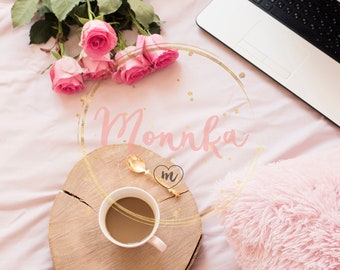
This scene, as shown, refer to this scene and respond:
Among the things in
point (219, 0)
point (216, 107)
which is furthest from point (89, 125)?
point (219, 0)

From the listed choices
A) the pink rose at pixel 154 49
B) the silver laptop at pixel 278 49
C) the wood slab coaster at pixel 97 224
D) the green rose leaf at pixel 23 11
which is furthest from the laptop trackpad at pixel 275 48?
the green rose leaf at pixel 23 11

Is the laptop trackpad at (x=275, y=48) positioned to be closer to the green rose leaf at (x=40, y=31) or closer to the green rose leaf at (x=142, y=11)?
the green rose leaf at (x=142, y=11)

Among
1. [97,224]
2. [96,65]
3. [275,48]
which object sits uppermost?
[275,48]

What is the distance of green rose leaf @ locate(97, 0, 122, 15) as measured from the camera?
0.80 metres

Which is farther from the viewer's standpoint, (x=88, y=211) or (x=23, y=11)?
(x=23, y=11)

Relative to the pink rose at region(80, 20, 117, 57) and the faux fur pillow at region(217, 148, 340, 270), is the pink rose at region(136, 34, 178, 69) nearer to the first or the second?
the pink rose at region(80, 20, 117, 57)

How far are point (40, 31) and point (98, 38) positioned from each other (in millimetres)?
143

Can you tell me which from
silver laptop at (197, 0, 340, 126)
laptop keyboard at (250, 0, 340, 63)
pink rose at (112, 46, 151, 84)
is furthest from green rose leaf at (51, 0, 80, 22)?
laptop keyboard at (250, 0, 340, 63)

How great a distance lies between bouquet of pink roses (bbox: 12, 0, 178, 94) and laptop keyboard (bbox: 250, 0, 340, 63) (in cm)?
22

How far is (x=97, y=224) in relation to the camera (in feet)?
2.29

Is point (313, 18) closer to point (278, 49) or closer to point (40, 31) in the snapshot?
point (278, 49)

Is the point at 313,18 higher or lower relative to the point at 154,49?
higher

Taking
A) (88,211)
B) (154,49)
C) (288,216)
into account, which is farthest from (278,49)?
(88,211)

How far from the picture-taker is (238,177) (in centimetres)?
72
